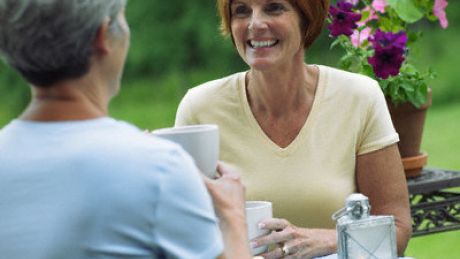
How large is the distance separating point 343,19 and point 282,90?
52 centimetres

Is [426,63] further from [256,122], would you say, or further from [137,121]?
[256,122]

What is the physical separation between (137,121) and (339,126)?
33.6 feet

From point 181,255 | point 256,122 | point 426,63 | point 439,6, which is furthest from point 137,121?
point 181,255

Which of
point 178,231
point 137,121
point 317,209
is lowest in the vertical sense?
point 137,121

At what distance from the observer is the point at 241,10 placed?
2.61 meters

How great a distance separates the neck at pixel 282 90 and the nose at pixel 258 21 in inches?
4.6

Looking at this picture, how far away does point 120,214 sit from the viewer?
141 centimetres

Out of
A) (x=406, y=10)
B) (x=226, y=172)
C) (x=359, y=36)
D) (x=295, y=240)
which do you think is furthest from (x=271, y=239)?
(x=406, y=10)

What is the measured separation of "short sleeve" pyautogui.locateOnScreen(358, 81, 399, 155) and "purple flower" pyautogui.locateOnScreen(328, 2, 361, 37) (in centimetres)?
47

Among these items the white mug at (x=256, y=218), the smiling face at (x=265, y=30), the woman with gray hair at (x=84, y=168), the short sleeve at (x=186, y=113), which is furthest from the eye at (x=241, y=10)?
the woman with gray hair at (x=84, y=168)

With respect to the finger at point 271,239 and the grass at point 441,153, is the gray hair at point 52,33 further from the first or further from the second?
the grass at point 441,153

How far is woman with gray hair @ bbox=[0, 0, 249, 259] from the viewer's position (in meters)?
1.41

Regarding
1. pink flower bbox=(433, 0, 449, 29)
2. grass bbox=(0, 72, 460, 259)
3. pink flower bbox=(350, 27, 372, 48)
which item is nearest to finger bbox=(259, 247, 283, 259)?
pink flower bbox=(350, 27, 372, 48)

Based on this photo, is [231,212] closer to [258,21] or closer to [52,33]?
[52,33]
